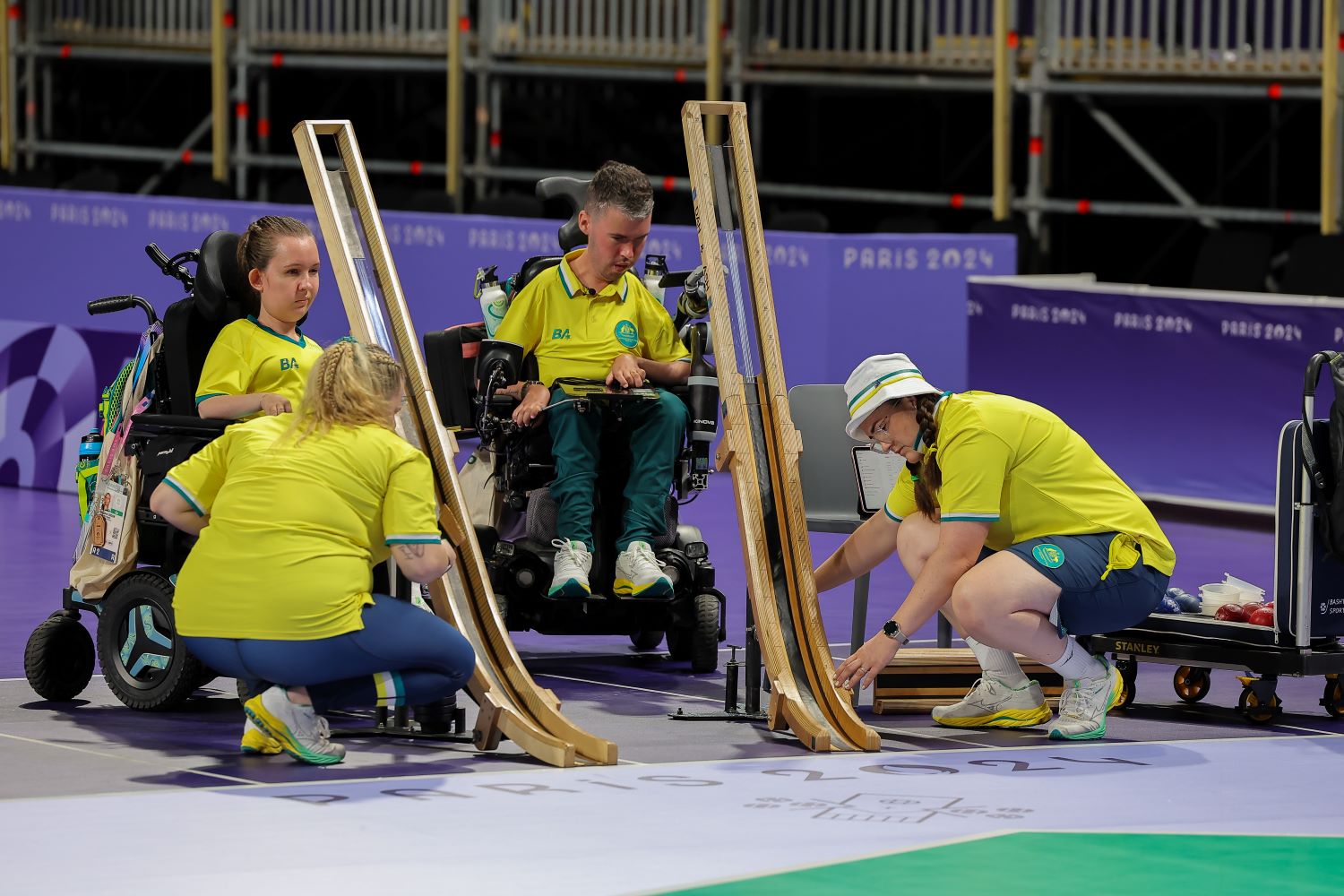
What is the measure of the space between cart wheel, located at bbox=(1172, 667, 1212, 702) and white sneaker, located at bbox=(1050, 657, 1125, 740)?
67cm

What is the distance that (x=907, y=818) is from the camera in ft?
18.1

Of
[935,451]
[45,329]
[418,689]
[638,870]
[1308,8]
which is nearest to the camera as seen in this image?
[638,870]

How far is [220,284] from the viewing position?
6.95m

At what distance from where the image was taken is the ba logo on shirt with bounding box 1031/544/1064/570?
21.5 ft

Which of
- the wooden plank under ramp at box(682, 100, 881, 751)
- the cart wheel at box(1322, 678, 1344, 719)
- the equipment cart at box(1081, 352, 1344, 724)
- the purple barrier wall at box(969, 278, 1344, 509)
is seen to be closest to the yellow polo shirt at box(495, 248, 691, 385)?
the wooden plank under ramp at box(682, 100, 881, 751)

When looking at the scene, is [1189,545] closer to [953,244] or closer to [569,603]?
[953,244]

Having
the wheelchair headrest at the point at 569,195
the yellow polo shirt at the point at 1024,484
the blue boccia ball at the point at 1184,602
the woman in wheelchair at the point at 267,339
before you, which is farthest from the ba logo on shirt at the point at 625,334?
the blue boccia ball at the point at 1184,602

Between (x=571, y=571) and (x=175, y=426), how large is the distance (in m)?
1.26

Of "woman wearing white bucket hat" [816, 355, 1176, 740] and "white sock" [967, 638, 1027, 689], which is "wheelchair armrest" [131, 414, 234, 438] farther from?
"white sock" [967, 638, 1027, 689]

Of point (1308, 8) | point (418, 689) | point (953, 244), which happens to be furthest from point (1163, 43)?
point (418, 689)

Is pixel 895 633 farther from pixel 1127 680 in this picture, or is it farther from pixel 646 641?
pixel 646 641

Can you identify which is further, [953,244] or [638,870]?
[953,244]

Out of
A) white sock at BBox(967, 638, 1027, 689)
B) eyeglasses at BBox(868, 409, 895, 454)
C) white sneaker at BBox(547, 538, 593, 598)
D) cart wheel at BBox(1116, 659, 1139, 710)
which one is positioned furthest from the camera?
white sneaker at BBox(547, 538, 593, 598)

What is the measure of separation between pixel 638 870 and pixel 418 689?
1.24m
